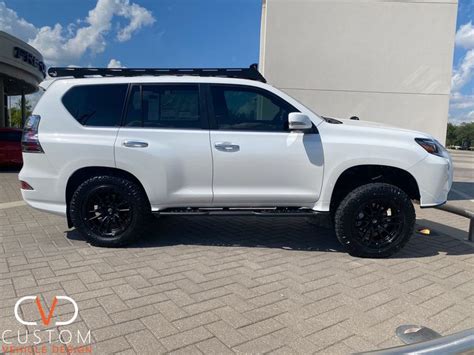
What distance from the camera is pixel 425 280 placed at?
12.0 feet

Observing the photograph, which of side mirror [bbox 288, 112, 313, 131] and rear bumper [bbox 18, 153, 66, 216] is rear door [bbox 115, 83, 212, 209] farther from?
side mirror [bbox 288, 112, 313, 131]

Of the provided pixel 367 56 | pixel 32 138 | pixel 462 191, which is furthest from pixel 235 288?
pixel 462 191

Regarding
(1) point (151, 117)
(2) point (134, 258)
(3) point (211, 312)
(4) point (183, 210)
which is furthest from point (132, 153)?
(3) point (211, 312)

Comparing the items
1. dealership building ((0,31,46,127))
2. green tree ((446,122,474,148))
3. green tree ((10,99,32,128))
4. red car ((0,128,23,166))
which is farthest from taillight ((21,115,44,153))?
green tree ((446,122,474,148))

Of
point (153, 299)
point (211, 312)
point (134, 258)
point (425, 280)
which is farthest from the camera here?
point (134, 258)

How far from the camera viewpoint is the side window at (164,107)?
13.9 ft

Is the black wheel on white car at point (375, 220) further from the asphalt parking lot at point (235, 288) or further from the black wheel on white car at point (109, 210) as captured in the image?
the black wheel on white car at point (109, 210)

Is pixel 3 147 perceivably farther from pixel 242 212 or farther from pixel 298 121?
pixel 298 121

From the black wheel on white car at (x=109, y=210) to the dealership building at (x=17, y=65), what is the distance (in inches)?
795

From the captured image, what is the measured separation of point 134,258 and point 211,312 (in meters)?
1.47

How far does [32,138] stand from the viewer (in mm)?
4211

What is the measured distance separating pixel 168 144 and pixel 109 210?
1.06 m

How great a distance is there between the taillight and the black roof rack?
595 millimetres

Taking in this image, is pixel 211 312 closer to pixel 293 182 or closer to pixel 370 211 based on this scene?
pixel 293 182
